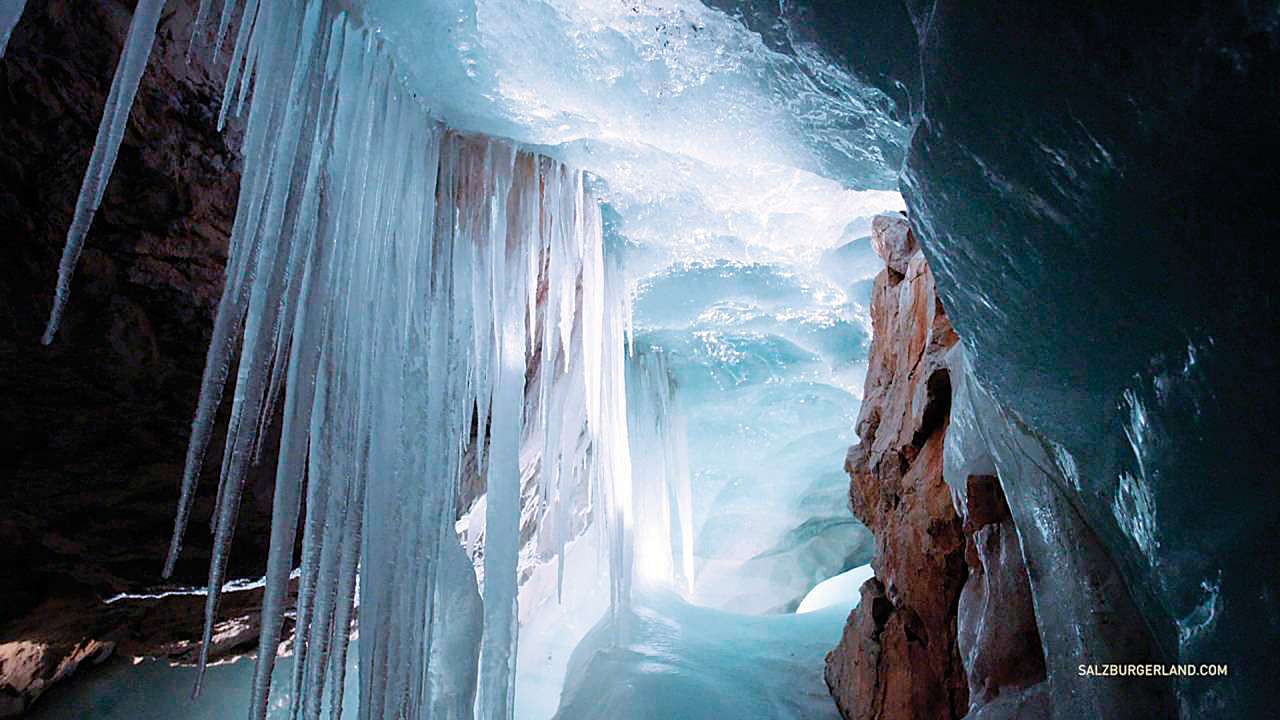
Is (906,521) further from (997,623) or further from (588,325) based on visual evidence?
(588,325)

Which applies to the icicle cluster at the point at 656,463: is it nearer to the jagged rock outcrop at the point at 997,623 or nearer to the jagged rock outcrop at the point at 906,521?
the jagged rock outcrop at the point at 906,521

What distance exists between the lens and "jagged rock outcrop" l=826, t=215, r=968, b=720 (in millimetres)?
3918

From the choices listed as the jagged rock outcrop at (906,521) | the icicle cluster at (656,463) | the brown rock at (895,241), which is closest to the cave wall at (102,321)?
the jagged rock outcrop at (906,521)

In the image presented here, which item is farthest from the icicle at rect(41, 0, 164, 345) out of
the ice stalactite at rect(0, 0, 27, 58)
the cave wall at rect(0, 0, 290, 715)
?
the cave wall at rect(0, 0, 290, 715)

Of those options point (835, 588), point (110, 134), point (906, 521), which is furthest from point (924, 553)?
point (835, 588)

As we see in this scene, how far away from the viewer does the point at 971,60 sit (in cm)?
179

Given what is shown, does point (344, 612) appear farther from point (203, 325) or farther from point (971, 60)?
point (971, 60)

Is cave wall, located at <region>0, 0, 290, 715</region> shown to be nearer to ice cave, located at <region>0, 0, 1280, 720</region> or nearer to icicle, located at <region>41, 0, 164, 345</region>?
ice cave, located at <region>0, 0, 1280, 720</region>

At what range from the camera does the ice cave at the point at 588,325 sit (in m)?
1.55

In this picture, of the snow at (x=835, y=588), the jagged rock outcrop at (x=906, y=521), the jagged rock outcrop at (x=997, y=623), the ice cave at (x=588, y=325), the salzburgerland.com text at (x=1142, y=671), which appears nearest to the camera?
the ice cave at (x=588, y=325)

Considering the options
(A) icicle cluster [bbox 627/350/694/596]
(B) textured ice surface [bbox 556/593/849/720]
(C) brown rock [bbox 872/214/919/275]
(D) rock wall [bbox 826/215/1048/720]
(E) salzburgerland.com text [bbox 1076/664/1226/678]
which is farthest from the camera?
(A) icicle cluster [bbox 627/350/694/596]

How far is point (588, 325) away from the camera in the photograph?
5.25m

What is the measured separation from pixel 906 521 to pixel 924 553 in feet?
0.94

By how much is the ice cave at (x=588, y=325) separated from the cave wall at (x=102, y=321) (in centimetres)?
2
